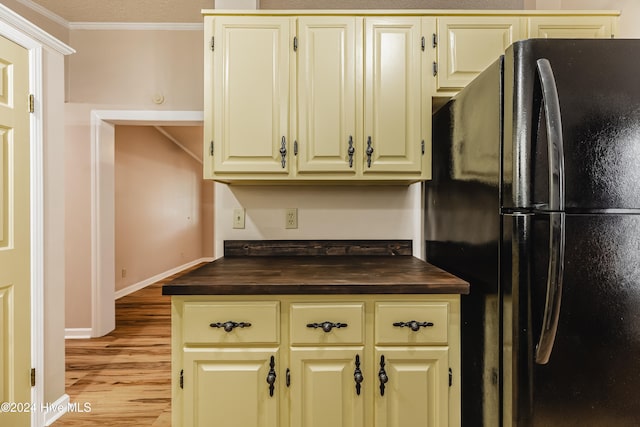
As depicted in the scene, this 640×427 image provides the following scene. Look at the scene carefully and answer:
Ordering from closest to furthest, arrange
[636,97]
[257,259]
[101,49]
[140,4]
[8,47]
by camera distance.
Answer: [636,97]
[8,47]
[257,259]
[140,4]
[101,49]

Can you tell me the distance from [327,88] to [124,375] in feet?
7.81

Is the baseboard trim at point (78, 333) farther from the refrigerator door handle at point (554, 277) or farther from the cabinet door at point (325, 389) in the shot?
the refrigerator door handle at point (554, 277)

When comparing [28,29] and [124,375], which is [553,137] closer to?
[28,29]

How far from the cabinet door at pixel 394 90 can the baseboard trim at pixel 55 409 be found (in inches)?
87.6

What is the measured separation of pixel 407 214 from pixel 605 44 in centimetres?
118

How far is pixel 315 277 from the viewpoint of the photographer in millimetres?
1466

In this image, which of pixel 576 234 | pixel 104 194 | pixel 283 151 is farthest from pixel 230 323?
pixel 104 194

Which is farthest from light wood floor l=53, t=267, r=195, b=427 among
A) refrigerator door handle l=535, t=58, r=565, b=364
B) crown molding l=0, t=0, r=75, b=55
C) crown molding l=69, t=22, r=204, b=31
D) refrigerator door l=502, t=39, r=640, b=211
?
crown molding l=69, t=22, r=204, b=31

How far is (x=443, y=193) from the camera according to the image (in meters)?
1.80

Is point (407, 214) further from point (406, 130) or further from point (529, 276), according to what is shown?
point (529, 276)

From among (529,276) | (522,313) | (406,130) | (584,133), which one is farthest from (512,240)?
(406,130)

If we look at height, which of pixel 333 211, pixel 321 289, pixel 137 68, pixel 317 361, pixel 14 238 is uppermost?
pixel 137 68

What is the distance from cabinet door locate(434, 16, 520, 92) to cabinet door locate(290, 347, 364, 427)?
1.32 m

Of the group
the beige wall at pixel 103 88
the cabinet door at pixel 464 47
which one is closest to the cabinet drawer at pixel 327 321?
the cabinet door at pixel 464 47
